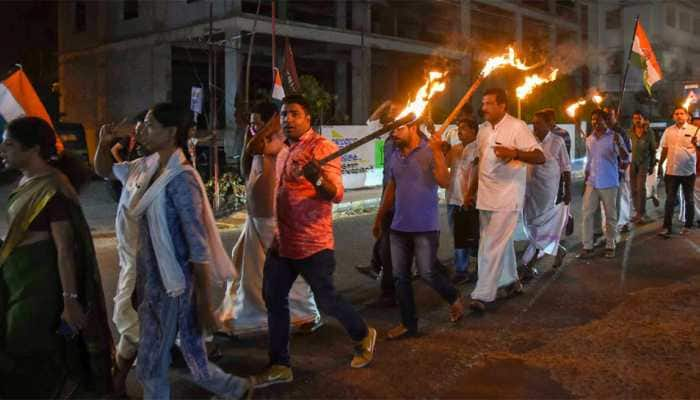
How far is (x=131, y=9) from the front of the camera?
2908cm

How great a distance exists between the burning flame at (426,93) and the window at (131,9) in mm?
25411

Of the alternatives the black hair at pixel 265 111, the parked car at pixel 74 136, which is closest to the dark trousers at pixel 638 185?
the black hair at pixel 265 111

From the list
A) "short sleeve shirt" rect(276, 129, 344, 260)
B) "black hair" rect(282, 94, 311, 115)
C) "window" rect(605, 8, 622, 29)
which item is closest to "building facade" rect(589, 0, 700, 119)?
"window" rect(605, 8, 622, 29)

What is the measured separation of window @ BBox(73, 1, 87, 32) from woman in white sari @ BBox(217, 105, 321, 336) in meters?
28.7

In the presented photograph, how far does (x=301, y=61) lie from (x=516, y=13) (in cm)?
1347

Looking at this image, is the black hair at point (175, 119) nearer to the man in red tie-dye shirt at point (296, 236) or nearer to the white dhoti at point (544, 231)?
the man in red tie-dye shirt at point (296, 236)

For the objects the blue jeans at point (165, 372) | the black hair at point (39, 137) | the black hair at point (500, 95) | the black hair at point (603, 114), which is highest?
the black hair at point (603, 114)

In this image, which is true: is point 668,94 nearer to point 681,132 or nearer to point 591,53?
point 591,53

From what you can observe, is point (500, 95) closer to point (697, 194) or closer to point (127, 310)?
point (127, 310)

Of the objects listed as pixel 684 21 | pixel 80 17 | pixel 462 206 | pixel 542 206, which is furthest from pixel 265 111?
pixel 684 21

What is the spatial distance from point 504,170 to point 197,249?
3514 mm

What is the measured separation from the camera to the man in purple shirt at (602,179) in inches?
358

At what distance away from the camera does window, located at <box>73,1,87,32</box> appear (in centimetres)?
3132

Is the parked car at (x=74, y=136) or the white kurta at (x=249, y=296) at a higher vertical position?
the parked car at (x=74, y=136)
